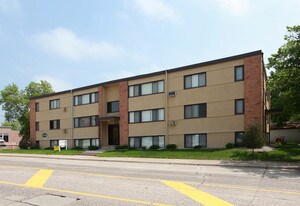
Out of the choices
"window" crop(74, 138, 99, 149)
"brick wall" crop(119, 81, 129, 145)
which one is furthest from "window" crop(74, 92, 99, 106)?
"window" crop(74, 138, 99, 149)

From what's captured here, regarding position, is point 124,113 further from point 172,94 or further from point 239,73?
point 239,73

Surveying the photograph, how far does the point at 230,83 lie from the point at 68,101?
1942 cm

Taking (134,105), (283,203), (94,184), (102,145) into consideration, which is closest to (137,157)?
(134,105)

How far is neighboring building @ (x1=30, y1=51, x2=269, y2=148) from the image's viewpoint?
22438mm

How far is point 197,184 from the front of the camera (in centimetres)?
998

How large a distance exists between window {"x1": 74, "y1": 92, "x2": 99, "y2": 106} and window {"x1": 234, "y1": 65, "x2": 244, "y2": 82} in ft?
49.9

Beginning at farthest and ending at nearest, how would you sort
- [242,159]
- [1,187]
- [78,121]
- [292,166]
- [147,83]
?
[78,121], [147,83], [242,159], [292,166], [1,187]

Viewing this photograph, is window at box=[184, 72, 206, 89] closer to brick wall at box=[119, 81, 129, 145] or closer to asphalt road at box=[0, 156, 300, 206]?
brick wall at box=[119, 81, 129, 145]

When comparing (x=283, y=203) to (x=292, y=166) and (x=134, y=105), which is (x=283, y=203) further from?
(x=134, y=105)

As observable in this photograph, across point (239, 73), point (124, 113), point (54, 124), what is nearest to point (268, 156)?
point (239, 73)

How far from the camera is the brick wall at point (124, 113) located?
28812 mm

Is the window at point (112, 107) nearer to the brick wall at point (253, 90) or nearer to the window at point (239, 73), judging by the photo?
the window at point (239, 73)

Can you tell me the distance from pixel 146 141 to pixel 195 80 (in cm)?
730

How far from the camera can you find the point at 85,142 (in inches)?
1281
